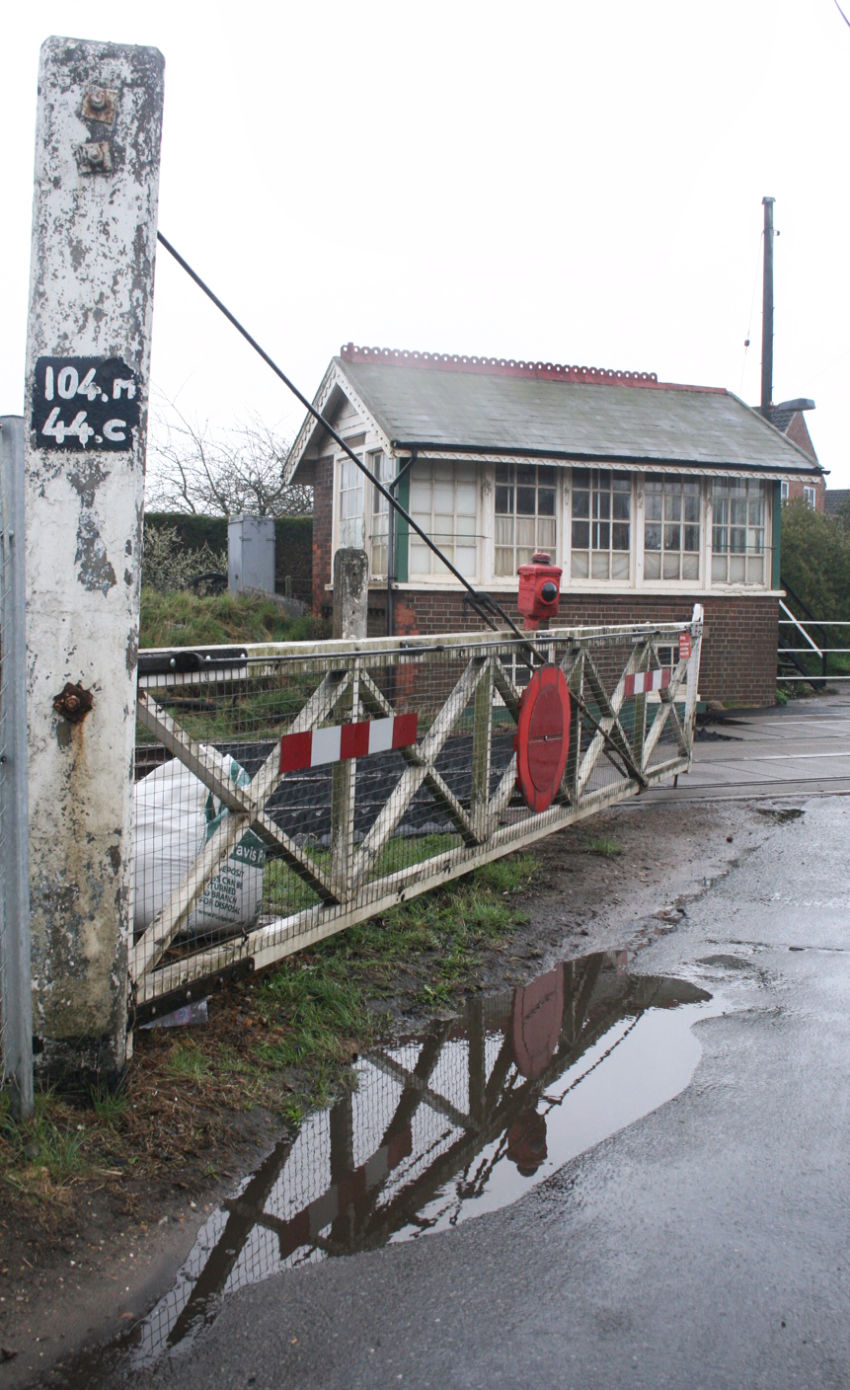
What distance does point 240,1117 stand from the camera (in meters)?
3.66

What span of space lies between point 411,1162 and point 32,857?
1.51 meters

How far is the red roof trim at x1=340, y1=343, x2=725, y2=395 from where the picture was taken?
18109mm

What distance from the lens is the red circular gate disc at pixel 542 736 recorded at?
655 cm

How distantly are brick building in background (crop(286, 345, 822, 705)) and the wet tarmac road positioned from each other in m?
12.7

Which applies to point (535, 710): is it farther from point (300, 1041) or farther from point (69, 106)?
point (69, 106)

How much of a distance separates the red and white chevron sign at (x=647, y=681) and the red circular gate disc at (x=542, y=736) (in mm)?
1778

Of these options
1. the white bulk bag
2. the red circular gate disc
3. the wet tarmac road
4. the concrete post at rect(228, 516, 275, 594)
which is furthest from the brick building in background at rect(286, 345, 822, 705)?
the wet tarmac road

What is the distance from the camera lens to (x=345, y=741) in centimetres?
475

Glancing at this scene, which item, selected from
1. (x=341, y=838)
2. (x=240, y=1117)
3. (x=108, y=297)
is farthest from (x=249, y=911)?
(x=108, y=297)

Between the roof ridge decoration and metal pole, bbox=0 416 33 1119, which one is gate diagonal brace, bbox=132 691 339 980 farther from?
the roof ridge decoration

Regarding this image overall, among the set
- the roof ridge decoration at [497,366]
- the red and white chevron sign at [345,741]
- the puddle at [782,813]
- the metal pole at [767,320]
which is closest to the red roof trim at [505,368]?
the roof ridge decoration at [497,366]

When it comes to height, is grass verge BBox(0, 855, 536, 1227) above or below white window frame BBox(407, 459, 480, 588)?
below

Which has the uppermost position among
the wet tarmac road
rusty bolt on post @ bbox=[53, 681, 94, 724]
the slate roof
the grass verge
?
the slate roof

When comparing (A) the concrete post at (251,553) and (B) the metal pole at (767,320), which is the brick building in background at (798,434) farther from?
(A) the concrete post at (251,553)
